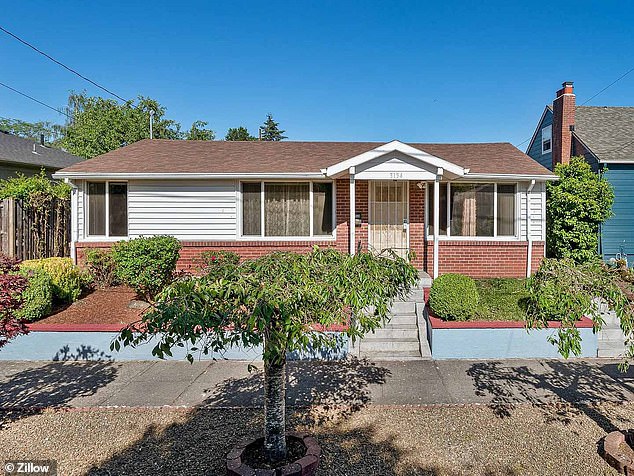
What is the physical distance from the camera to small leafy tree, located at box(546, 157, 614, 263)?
1162 cm

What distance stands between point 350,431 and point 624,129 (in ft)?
54.1

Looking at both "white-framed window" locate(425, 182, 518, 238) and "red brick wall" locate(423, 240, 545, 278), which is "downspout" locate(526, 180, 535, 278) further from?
"white-framed window" locate(425, 182, 518, 238)

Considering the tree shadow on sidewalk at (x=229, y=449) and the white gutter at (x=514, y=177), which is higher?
the white gutter at (x=514, y=177)

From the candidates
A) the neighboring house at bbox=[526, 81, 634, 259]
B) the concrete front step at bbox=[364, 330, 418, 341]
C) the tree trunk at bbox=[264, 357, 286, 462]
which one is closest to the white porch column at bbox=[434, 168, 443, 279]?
the concrete front step at bbox=[364, 330, 418, 341]

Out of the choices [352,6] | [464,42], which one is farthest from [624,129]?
[352,6]

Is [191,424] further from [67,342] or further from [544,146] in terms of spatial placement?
[544,146]

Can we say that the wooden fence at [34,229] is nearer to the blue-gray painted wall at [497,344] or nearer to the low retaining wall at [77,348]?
the low retaining wall at [77,348]

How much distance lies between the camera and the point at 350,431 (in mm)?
4367

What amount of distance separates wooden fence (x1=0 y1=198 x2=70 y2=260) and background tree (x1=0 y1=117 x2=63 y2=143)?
48529 millimetres

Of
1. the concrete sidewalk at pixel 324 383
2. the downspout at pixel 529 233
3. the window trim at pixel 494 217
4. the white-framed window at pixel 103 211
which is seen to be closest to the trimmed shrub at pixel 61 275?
the concrete sidewalk at pixel 324 383

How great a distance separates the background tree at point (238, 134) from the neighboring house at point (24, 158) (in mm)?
24404

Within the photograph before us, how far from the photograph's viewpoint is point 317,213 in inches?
419

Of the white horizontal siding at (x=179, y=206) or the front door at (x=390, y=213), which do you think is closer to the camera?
the white horizontal siding at (x=179, y=206)

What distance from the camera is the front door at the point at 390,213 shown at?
1059 centimetres
